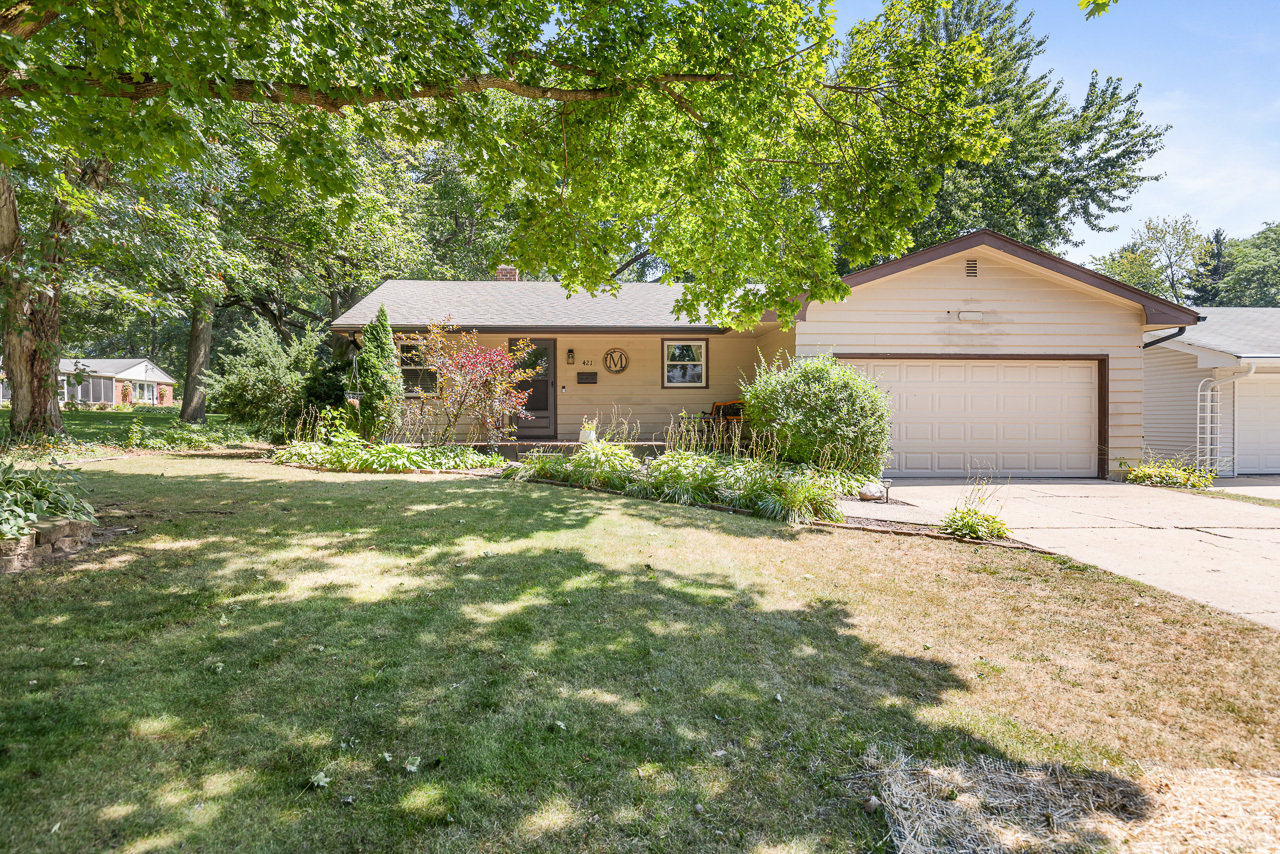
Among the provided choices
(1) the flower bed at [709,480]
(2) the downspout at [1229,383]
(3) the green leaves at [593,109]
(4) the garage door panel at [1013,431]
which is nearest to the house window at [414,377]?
(1) the flower bed at [709,480]

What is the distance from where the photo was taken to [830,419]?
8484 millimetres

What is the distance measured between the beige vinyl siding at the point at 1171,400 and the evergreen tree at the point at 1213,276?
96.1ft

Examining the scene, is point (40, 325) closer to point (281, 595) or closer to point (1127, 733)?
point (281, 595)

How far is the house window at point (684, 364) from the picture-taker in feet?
43.4

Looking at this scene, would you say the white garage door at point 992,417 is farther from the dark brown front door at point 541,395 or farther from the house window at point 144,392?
the house window at point 144,392

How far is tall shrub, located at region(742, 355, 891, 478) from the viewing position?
27.8 feet

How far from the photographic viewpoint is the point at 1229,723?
8.27ft

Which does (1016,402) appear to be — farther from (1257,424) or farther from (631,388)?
(631,388)

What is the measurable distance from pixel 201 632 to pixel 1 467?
2819 mm

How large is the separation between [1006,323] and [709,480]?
23.6 feet

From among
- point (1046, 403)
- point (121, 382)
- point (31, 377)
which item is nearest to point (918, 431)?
point (1046, 403)

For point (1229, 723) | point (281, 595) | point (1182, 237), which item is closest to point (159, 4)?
point (281, 595)

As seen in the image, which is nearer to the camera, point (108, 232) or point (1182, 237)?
point (108, 232)

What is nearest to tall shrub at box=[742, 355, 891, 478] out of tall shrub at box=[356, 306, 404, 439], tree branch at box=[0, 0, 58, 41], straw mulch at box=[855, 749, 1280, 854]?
straw mulch at box=[855, 749, 1280, 854]
